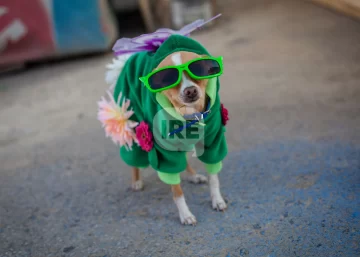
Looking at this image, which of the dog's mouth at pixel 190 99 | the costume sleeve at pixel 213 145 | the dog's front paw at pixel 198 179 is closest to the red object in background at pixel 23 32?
the dog's front paw at pixel 198 179

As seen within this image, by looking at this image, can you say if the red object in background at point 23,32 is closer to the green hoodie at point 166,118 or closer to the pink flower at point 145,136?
the green hoodie at point 166,118

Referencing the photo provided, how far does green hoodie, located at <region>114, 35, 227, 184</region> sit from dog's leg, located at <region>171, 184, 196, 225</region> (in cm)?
9

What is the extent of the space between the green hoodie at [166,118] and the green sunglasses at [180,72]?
0.09m

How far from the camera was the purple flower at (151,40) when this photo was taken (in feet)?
7.17

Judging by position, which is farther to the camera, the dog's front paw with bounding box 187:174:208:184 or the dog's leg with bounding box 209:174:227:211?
the dog's front paw with bounding box 187:174:208:184

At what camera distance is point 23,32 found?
5168 mm

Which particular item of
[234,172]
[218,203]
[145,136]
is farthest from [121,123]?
[234,172]

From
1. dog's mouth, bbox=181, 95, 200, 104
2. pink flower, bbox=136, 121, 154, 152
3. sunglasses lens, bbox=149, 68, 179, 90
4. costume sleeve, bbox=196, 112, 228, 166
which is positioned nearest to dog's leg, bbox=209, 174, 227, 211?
costume sleeve, bbox=196, 112, 228, 166

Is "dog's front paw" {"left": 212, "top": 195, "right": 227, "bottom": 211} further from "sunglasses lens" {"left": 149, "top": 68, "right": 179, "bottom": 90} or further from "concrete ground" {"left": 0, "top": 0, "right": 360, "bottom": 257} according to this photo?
"sunglasses lens" {"left": 149, "top": 68, "right": 179, "bottom": 90}

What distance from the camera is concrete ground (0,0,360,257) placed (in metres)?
2.18

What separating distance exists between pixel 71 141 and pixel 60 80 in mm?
1686

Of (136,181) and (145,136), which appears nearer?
(145,136)

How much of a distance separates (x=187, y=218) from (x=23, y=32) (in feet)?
12.6

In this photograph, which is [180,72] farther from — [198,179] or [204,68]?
[198,179]
